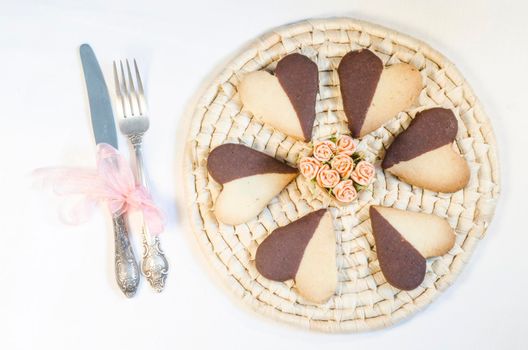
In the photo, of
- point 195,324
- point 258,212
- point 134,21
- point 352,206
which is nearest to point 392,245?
point 352,206

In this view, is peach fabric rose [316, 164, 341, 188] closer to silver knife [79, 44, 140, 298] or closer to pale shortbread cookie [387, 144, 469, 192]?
pale shortbread cookie [387, 144, 469, 192]

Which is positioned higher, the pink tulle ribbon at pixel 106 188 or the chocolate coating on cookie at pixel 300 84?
the chocolate coating on cookie at pixel 300 84

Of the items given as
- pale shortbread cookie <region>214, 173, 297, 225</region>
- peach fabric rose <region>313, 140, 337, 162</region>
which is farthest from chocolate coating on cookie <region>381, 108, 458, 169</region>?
pale shortbread cookie <region>214, 173, 297, 225</region>

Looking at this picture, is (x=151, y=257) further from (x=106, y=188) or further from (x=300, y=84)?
(x=300, y=84)

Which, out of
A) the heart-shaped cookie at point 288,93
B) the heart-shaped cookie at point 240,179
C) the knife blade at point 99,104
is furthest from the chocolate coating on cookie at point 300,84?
the knife blade at point 99,104

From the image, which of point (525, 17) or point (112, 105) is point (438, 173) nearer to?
point (525, 17)

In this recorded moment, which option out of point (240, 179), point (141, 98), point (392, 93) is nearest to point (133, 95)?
point (141, 98)

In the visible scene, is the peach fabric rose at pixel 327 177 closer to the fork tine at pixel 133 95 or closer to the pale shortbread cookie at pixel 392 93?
the pale shortbread cookie at pixel 392 93
